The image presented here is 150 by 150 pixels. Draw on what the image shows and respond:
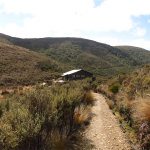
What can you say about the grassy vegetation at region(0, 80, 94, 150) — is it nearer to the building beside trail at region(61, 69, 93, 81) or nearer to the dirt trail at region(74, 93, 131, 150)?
the dirt trail at region(74, 93, 131, 150)

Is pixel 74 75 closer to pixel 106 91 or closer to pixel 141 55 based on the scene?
pixel 106 91

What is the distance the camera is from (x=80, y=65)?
53.3 meters

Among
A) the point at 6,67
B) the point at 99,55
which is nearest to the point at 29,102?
the point at 6,67

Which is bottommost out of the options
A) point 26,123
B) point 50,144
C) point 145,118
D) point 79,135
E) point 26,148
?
point 79,135

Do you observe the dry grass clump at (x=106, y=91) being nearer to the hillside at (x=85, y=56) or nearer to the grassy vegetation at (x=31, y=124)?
the grassy vegetation at (x=31, y=124)

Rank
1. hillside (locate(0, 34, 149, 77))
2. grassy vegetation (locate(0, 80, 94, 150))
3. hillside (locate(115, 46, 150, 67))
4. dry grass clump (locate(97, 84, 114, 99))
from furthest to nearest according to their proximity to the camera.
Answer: hillside (locate(115, 46, 150, 67)) < hillside (locate(0, 34, 149, 77)) < dry grass clump (locate(97, 84, 114, 99)) < grassy vegetation (locate(0, 80, 94, 150))

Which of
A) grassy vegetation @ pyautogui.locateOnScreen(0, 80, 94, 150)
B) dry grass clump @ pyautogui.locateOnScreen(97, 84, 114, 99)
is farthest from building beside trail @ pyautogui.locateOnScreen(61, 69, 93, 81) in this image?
grassy vegetation @ pyautogui.locateOnScreen(0, 80, 94, 150)

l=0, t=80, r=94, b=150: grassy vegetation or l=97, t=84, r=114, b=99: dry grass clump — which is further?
l=97, t=84, r=114, b=99: dry grass clump

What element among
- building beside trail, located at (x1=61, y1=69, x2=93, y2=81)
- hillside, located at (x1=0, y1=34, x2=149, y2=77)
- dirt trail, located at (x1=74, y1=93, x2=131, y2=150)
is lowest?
dirt trail, located at (x1=74, y1=93, x2=131, y2=150)

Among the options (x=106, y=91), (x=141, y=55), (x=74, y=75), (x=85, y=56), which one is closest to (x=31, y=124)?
(x=106, y=91)

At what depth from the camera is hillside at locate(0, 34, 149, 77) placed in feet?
170

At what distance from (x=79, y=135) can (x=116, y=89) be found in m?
7.30

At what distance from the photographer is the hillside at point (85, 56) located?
5192 centimetres

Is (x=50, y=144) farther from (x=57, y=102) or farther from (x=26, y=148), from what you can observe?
(x=57, y=102)
